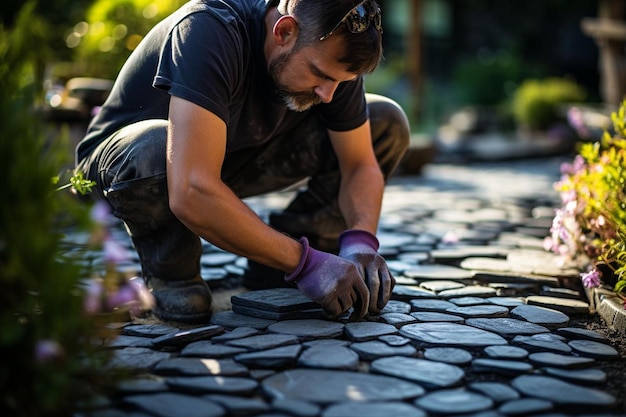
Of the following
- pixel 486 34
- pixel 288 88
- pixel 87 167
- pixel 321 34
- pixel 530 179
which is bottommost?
pixel 530 179

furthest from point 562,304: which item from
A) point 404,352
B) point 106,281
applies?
point 106,281

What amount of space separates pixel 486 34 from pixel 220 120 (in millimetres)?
14096

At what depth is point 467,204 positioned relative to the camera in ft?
19.0

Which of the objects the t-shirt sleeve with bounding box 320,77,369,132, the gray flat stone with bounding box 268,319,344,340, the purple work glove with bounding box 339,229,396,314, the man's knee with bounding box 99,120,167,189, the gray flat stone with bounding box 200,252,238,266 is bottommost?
the gray flat stone with bounding box 200,252,238,266

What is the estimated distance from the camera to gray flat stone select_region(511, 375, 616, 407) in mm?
2111

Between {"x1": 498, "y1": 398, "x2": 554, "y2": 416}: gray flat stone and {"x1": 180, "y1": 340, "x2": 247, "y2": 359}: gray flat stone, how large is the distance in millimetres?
834

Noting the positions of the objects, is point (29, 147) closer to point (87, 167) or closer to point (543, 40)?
point (87, 167)

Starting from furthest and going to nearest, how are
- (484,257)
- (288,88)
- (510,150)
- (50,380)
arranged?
(510,150)
(484,257)
(288,88)
(50,380)

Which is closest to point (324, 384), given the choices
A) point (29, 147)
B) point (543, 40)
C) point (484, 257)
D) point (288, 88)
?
point (29, 147)

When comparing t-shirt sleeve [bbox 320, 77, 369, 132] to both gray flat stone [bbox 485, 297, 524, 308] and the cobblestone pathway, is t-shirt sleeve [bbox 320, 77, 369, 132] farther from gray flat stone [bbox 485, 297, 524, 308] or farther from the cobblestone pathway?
gray flat stone [bbox 485, 297, 524, 308]

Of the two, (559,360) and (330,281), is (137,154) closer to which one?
(330,281)

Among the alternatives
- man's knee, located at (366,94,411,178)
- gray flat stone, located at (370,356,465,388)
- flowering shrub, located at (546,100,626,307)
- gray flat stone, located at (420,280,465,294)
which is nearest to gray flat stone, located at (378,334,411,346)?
gray flat stone, located at (370,356,465,388)

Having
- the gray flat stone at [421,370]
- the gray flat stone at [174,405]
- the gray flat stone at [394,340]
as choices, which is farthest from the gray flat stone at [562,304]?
the gray flat stone at [174,405]

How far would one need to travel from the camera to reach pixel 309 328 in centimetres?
270
